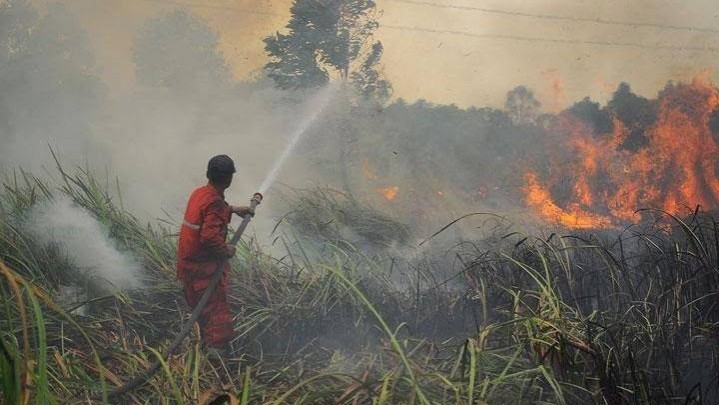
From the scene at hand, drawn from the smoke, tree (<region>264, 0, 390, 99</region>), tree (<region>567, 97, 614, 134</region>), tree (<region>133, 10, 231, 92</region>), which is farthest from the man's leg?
tree (<region>567, 97, 614, 134</region>)

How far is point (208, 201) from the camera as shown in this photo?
3.97 metres

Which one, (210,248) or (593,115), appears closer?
(210,248)

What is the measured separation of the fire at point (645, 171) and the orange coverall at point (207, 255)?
1166cm

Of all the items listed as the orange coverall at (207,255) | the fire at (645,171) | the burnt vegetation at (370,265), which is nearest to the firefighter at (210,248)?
the orange coverall at (207,255)

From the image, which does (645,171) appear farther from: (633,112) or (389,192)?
(389,192)

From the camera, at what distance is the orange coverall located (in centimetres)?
396

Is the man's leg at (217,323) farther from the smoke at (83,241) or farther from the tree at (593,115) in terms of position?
the tree at (593,115)

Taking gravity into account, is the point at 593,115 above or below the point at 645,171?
above

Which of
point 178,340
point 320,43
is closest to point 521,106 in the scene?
point 320,43

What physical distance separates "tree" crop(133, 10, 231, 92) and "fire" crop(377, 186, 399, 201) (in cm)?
539

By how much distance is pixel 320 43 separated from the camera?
13086 millimetres

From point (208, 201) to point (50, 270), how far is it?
1.67 m

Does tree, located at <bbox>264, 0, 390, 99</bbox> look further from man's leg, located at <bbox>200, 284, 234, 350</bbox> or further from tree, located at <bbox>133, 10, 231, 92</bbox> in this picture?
man's leg, located at <bbox>200, 284, 234, 350</bbox>

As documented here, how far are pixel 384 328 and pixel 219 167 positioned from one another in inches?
65.3
